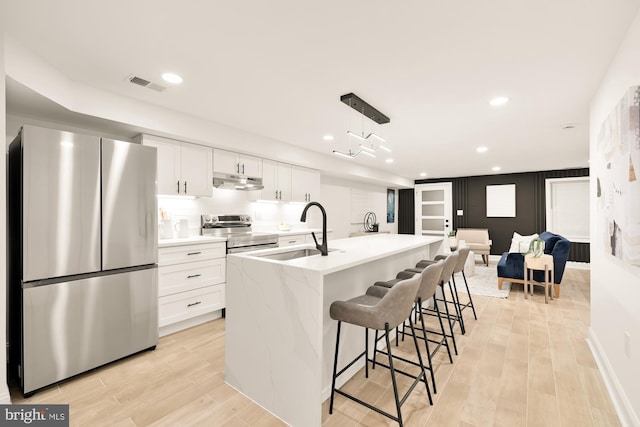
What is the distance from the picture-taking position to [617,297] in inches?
78.1

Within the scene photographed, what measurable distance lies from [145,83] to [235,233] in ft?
6.80

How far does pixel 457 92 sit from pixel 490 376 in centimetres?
238

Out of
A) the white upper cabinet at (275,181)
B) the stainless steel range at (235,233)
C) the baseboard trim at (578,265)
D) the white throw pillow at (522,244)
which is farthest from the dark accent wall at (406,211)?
the stainless steel range at (235,233)

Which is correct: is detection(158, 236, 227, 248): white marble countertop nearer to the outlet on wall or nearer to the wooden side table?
the outlet on wall

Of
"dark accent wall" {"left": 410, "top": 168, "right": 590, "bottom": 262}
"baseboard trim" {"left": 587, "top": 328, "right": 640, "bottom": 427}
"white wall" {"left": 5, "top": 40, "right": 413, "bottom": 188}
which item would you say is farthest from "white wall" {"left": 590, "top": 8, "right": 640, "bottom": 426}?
"dark accent wall" {"left": 410, "top": 168, "right": 590, "bottom": 262}

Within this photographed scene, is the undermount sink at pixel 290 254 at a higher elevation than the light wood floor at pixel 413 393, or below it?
higher

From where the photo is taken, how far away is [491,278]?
5684 mm

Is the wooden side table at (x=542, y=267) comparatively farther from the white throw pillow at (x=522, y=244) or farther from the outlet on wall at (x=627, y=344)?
the outlet on wall at (x=627, y=344)

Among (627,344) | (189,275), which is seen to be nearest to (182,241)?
(189,275)

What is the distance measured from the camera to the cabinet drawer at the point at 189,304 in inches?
120

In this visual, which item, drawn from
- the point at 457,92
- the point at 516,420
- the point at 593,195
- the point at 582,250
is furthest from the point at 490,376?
the point at 582,250

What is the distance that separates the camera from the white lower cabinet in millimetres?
3053

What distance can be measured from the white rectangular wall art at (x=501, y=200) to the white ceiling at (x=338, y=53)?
181 inches

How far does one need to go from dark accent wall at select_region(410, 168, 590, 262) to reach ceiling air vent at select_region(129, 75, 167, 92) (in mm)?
7898
